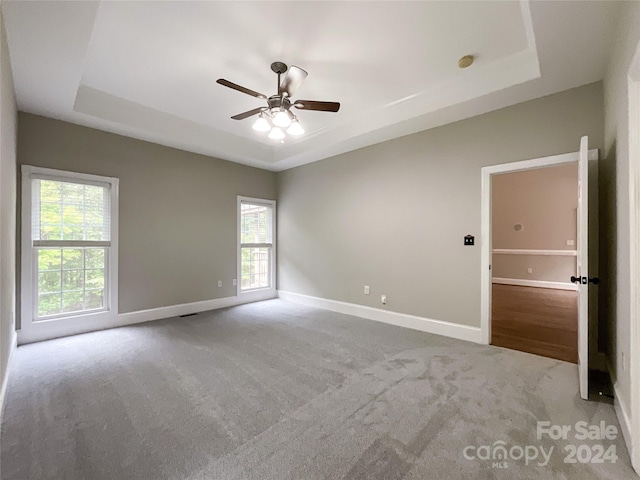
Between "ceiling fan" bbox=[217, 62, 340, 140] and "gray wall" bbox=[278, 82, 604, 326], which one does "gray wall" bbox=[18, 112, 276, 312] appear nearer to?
"gray wall" bbox=[278, 82, 604, 326]

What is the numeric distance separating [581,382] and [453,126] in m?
2.92

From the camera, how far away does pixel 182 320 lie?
4.17 metres

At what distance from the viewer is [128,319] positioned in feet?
13.0

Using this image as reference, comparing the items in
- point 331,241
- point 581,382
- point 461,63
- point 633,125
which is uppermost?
point 461,63

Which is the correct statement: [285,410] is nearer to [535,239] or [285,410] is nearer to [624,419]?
[624,419]

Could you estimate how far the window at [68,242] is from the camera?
10.9ft

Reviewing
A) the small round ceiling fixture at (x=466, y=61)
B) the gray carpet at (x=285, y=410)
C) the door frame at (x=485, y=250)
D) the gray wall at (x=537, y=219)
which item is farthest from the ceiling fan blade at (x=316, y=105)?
the gray wall at (x=537, y=219)

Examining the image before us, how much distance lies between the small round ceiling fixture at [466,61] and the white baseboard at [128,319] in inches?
188

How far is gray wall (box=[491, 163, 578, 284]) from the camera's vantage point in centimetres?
694

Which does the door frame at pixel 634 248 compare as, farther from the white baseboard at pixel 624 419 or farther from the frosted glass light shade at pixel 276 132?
the frosted glass light shade at pixel 276 132

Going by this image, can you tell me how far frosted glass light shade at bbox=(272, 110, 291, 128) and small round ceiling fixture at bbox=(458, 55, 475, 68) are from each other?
1766mm

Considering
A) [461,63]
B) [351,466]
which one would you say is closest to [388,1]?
[461,63]

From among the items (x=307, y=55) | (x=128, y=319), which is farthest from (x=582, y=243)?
(x=128, y=319)

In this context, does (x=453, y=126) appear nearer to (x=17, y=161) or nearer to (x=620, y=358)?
(x=620, y=358)
